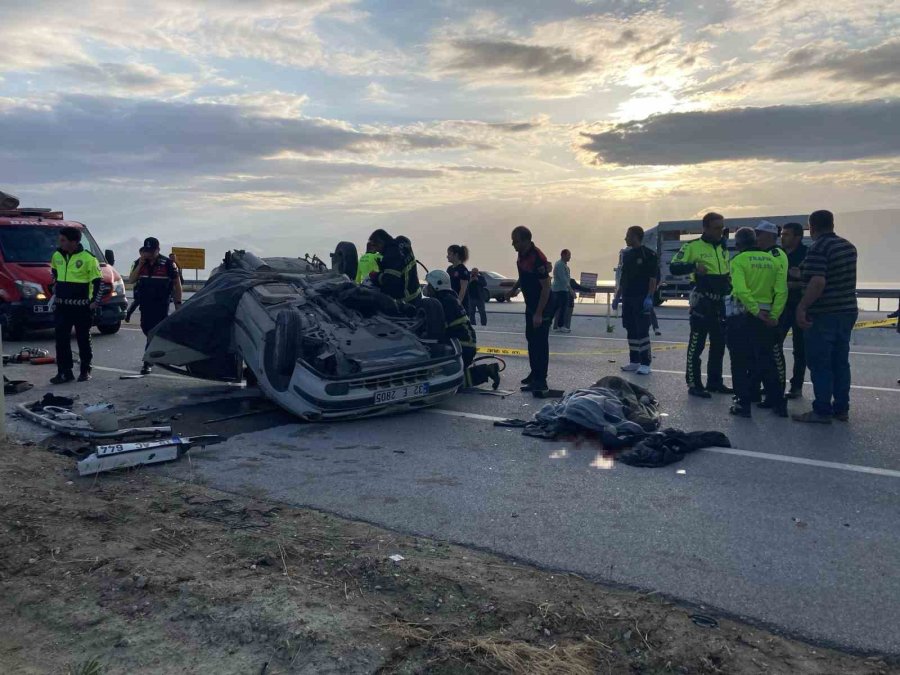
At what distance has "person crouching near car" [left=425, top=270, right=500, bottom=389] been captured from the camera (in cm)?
913

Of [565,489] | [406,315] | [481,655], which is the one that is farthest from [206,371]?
[481,655]

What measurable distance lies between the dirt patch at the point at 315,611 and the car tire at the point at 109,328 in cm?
1171

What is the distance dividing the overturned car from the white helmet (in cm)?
45

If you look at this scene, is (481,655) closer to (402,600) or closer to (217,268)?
(402,600)

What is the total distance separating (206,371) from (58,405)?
1.55 metres

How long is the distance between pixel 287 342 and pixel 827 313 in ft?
17.2

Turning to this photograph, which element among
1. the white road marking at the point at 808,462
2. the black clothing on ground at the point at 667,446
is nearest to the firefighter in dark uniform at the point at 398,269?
the black clothing on ground at the point at 667,446

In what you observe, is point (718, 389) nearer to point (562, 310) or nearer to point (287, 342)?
point (287, 342)

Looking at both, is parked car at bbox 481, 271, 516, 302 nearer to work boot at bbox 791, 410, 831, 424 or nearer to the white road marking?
work boot at bbox 791, 410, 831, 424

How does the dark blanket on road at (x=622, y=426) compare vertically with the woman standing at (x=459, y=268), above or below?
below

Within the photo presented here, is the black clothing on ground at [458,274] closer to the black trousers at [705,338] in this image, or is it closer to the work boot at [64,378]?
the black trousers at [705,338]

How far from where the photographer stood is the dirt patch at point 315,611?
3.10m

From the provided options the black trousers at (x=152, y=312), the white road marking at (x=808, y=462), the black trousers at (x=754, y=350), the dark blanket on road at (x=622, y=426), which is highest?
the black trousers at (x=152, y=312)

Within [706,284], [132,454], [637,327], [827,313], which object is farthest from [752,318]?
[132,454]
